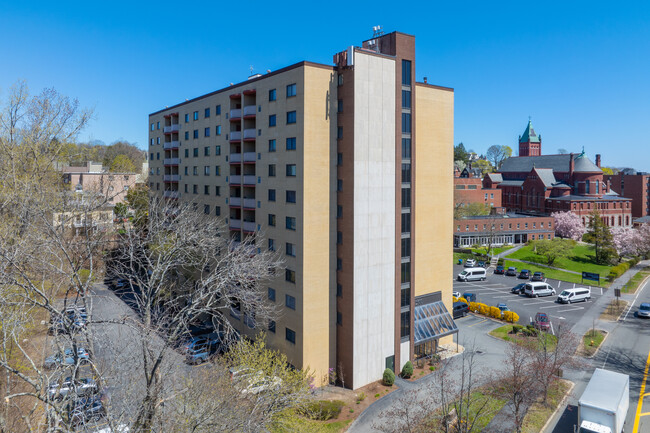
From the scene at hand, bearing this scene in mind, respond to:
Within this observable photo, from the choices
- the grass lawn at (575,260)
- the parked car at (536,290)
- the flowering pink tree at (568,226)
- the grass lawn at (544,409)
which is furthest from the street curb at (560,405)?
the flowering pink tree at (568,226)

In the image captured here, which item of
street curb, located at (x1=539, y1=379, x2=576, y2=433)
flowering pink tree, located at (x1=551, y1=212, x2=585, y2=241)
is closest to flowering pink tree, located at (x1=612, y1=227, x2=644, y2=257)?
flowering pink tree, located at (x1=551, y1=212, x2=585, y2=241)

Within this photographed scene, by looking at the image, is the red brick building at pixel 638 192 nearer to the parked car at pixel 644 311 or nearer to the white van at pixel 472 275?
the white van at pixel 472 275

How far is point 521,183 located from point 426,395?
4210 inches

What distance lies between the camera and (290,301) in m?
33.6

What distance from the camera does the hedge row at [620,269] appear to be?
216 feet

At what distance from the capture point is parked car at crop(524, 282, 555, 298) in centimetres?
5747

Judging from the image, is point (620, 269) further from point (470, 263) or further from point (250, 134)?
point (250, 134)

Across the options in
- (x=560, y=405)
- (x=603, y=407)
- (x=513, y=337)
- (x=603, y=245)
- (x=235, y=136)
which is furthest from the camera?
(x=603, y=245)

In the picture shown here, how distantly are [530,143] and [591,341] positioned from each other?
12739cm

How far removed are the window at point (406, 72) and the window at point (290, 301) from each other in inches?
736

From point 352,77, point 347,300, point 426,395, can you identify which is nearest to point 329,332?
point 347,300

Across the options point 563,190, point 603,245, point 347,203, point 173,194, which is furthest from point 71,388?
point 563,190

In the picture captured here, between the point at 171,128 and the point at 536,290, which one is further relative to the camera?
the point at 536,290

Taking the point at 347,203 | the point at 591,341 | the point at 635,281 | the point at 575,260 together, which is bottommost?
the point at 591,341
